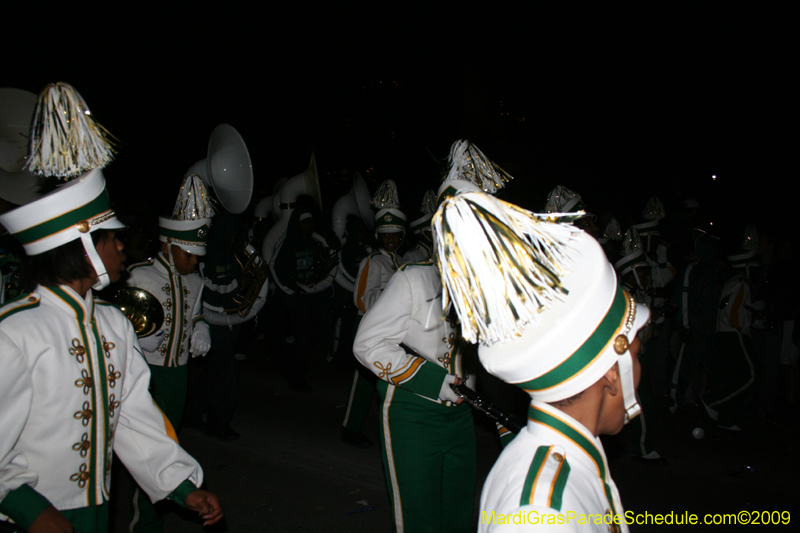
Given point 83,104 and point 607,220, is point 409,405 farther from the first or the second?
point 607,220

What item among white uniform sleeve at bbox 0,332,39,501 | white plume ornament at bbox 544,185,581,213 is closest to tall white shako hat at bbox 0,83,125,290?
white uniform sleeve at bbox 0,332,39,501

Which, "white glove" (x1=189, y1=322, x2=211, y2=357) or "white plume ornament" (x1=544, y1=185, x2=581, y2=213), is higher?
Result: "white plume ornament" (x1=544, y1=185, x2=581, y2=213)

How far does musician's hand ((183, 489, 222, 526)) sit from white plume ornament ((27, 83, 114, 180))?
148 cm

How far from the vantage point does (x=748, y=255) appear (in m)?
7.22

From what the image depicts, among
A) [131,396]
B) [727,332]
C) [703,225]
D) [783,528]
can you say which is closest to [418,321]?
[131,396]

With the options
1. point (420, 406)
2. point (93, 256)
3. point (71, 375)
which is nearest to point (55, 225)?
point (93, 256)

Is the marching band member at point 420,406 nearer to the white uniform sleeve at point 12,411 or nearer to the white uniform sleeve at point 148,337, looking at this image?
the white uniform sleeve at point 12,411

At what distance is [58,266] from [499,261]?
188cm

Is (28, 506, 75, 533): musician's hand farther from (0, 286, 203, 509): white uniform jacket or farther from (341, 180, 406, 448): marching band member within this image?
(341, 180, 406, 448): marching band member

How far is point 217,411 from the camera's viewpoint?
18.8ft

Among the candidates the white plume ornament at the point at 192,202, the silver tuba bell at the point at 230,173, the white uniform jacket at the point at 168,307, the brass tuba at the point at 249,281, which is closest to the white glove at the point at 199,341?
the white uniform jacket at the point at 168,307

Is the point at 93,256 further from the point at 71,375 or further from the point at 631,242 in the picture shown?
the point at 631,242

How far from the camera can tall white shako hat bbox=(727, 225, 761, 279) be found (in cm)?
725

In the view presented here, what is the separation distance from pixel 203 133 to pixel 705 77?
1063cm
